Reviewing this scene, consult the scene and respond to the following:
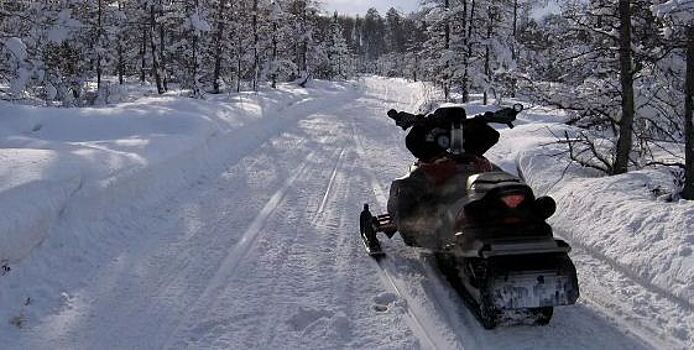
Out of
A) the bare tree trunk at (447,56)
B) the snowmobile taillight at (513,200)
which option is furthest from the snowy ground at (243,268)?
the bare tree trunk at (447,56)

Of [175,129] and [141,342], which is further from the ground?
[175,129]

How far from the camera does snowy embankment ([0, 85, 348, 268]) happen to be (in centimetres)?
604

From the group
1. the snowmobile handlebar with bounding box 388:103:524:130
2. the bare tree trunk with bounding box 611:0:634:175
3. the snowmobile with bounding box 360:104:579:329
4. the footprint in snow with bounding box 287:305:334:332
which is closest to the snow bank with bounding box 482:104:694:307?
the bare tree trunk with bounding box 611:0:634:175

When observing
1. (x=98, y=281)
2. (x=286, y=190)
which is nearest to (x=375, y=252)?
(x=98, y=281)

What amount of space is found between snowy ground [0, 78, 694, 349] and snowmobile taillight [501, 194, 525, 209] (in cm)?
92

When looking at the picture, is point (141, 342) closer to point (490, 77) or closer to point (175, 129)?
point (175, 129)

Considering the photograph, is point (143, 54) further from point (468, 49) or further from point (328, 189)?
point (328, 189)

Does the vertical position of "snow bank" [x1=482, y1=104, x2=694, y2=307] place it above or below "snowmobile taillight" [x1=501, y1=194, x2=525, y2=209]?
below

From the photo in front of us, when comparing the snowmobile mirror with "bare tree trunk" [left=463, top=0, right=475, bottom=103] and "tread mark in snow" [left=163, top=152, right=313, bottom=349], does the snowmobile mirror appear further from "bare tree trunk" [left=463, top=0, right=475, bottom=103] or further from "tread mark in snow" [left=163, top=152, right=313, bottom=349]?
"bare tree trunk" [left=463, top=0, right=475, bottom=103]

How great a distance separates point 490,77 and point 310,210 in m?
21.3

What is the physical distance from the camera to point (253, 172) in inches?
423

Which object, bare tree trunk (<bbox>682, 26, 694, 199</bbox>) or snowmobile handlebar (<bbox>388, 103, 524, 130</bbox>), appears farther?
bare tree trunk (<bbox>682, 26, 694, 199</bbox>)

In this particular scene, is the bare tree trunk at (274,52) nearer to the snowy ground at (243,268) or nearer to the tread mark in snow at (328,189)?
the tread mark in snow at (328,189)

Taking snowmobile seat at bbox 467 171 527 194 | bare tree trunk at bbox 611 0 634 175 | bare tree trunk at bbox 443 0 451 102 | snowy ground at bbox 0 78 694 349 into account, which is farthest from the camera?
bare tree trunk at bbox 443 0 451 102
